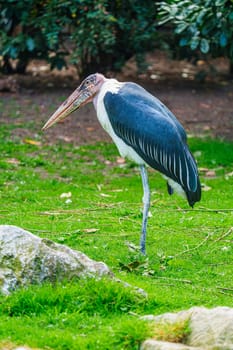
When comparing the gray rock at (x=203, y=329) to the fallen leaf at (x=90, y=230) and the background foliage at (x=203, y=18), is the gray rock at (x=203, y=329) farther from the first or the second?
the background foliage at (x=203, y=18)

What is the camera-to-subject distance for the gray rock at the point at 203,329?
202 inches

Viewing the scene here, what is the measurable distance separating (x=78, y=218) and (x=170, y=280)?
215 centimetres

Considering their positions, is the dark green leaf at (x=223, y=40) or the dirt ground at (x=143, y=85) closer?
the dark green leaf at (x=223, y=40)

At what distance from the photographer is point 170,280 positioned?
23.1ft

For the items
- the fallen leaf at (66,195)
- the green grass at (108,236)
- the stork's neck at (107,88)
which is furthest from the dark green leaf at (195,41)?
the stork's neck at (107,88)

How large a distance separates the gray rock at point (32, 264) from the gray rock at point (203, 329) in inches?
36.1

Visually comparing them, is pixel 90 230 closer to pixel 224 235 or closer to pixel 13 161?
pixel 224 235

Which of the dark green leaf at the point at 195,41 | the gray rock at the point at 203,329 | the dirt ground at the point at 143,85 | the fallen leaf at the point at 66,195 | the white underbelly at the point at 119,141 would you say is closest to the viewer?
the gray rock at the point at 203,329

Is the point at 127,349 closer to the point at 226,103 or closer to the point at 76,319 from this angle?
the point at 76,319

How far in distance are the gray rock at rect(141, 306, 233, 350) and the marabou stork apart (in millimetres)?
2284

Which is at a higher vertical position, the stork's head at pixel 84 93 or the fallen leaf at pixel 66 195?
the stork's head at pixel 84 93

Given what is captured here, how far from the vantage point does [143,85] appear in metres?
14.9

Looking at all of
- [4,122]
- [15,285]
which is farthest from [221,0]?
[15,285]

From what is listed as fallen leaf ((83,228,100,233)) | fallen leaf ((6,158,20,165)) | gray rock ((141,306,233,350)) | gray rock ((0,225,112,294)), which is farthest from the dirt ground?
gray rock ((141,306,233,350))
